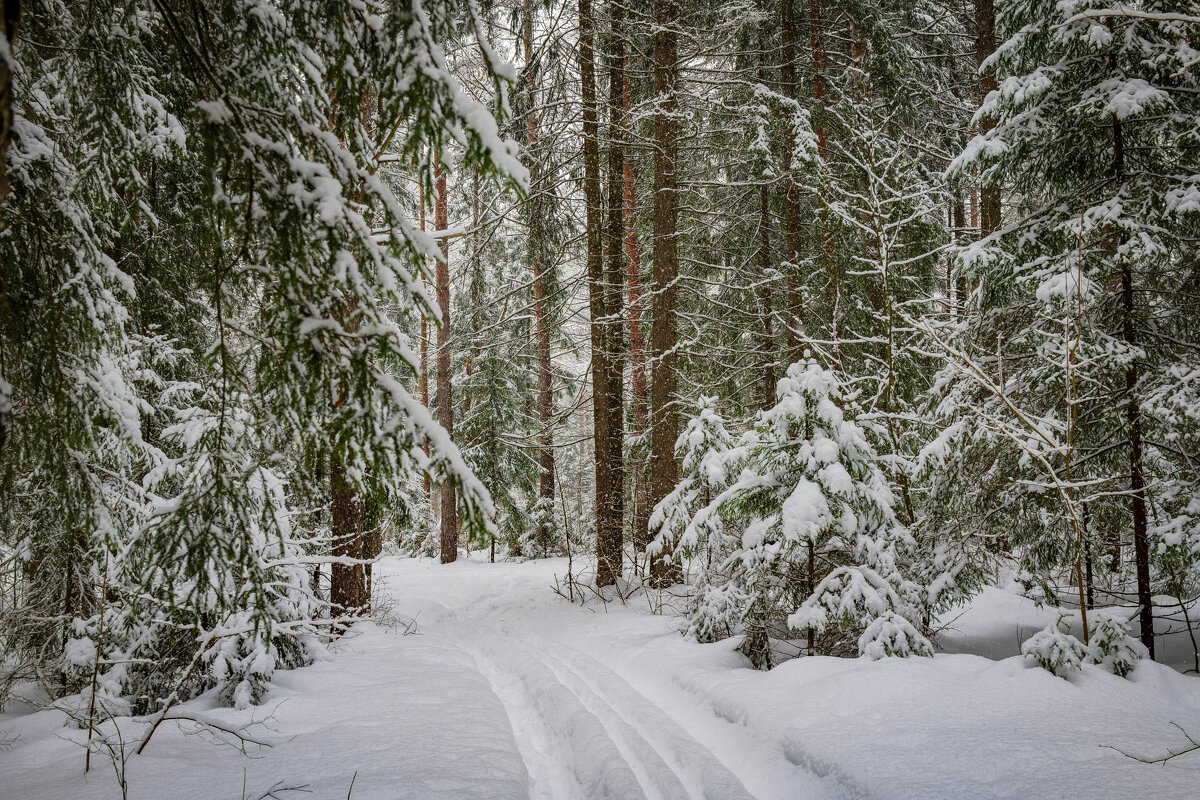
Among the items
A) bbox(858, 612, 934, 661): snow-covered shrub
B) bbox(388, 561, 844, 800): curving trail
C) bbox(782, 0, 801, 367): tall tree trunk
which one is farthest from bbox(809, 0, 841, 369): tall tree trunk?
bbox(388, 561, 844, 800): curving trail

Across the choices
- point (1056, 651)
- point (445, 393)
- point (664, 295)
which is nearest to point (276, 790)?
point (1056, 651)

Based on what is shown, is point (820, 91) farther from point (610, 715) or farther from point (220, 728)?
point (220, 728)

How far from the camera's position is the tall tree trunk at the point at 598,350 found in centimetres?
934

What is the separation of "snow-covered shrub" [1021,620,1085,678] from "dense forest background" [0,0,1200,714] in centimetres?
5

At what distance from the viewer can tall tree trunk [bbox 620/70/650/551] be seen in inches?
419

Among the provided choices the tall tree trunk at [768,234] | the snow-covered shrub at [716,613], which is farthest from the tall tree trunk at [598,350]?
the snow-covered shrub at [716,613]

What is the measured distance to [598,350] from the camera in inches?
367

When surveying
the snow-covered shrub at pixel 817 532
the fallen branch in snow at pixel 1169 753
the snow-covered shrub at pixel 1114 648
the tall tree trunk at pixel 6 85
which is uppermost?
the tall tree trunk at pixel 6 85

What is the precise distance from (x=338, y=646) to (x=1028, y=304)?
28.0ft

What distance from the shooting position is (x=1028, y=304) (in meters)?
6.05

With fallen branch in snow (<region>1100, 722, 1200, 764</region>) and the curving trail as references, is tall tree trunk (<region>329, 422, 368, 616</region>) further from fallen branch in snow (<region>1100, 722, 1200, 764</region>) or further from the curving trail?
fallen branch in snow (<region>1100, 722, 1200, 764</region>)

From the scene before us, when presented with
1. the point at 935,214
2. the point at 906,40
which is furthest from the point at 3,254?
the point at 906,40

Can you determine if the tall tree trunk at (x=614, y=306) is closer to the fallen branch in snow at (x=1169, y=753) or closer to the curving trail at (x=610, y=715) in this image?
the curving trail at (x=610, y=715)

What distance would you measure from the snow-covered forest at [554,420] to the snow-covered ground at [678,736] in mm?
37
